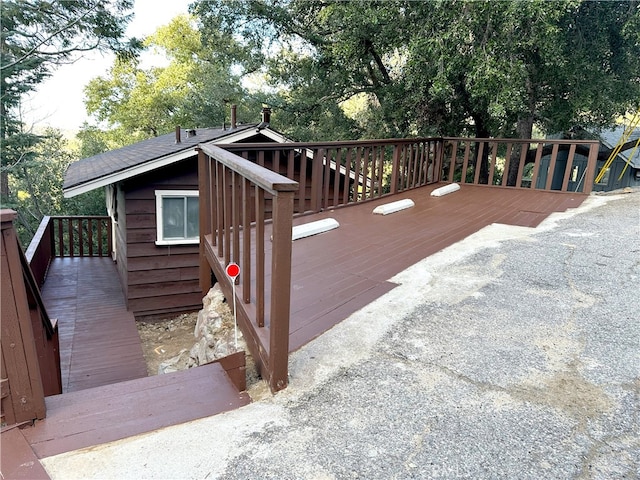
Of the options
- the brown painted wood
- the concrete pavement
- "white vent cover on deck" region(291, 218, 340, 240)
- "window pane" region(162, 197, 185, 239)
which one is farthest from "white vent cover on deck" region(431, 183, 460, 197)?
the brown painted wood

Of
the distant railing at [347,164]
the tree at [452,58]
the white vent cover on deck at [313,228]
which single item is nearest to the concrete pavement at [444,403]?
the white vent cover on deck at [313,228]

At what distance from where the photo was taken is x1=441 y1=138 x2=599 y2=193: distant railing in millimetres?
6211

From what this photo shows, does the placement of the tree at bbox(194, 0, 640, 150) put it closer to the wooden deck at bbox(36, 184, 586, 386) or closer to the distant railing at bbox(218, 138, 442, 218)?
the distant railing at bbox(218, 138, 442, 218)

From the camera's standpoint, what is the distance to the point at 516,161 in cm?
1124

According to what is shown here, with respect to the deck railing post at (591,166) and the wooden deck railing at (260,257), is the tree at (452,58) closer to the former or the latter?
the deck railing post at (591,166)

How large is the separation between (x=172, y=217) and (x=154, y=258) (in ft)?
2.49

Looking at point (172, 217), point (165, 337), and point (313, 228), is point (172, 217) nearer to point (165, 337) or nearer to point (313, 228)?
point (165, 337)

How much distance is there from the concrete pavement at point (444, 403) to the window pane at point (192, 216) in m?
4.98

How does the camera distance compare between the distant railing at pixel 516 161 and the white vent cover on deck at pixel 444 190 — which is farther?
the white vent cover on deck at pixel 444 190

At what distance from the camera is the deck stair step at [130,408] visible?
1426 mm

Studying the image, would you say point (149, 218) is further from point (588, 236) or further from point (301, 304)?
point (588, 236)

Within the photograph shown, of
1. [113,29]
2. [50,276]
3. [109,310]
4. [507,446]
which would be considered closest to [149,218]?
[109,310]

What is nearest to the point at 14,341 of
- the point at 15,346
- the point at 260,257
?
the point at 15,346

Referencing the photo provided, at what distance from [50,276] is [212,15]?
7354 millimetres
